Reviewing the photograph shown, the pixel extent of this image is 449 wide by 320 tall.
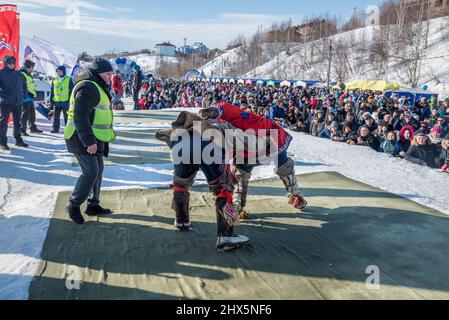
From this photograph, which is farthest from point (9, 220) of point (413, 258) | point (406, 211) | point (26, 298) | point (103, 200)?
point (406, 211)

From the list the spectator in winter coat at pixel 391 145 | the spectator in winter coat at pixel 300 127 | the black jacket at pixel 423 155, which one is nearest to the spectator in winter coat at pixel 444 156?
the black jacket at pixel 423 155

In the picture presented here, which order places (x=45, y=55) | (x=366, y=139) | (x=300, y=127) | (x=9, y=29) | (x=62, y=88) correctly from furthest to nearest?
1. (x=45, y=55)
2. (x=300, y=127)
3. (x=9, y=29)
4. (x=62, y=88)
5. (x=366, y=139)

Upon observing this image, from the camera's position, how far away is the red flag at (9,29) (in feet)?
29.8

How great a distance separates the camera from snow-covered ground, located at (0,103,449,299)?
3330mm

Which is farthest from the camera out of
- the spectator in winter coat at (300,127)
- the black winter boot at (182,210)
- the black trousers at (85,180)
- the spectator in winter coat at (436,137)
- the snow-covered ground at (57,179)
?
the spectator in winter coat at (300,127)

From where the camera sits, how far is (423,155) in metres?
7.32

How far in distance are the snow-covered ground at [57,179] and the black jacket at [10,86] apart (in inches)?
37.3

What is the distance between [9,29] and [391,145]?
8.92 metres

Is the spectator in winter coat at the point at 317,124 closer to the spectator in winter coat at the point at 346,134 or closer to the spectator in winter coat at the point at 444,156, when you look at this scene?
the spectator in winter coat at the point at 346,134

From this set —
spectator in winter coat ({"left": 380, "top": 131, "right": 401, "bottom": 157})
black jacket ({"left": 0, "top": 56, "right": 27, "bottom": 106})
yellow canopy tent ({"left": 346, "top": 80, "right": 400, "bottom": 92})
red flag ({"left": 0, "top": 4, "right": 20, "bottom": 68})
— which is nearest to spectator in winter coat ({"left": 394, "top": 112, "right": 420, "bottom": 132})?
spectator in winter coat ({"left": 380, "top": 131, "right": 401, "bottom": 157})

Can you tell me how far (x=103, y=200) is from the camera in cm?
481

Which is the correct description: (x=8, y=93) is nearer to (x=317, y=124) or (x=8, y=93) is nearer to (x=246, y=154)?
(x=246, y=154)

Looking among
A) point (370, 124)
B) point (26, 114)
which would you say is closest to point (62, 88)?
point (26, 114)

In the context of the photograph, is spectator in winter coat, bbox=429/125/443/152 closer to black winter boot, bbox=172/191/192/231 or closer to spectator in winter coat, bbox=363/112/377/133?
spectator in winter coat, bbox=363/112/377/133
